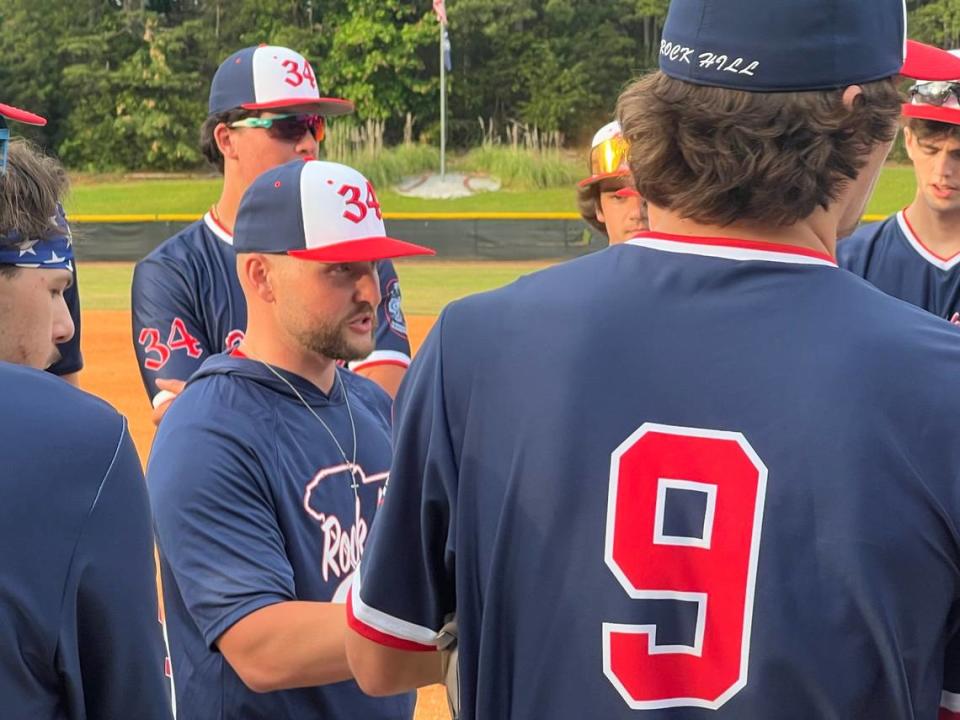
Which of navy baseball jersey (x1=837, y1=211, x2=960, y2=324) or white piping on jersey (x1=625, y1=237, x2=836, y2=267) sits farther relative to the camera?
navy baseball jersey (x1=837, y1=211, x2=960, y2=324)

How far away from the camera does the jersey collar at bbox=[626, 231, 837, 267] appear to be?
4.99 ft

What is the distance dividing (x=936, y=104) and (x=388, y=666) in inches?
123

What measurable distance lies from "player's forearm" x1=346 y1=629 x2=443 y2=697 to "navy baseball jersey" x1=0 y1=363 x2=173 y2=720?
0.95ft

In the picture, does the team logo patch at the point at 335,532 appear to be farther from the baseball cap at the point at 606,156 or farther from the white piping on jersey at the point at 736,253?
the baseball cap at the point at 606,156

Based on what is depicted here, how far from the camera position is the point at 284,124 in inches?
185

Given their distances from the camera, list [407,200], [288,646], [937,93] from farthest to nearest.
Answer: [407,200], [937,93], [288,646]

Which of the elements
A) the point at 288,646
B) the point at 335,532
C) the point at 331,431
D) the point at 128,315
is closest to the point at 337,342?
the point at 331,431

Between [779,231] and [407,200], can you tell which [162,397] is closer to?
[779,231]

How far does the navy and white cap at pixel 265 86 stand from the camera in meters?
4.68

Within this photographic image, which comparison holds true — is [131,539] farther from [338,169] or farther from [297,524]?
[338,169]

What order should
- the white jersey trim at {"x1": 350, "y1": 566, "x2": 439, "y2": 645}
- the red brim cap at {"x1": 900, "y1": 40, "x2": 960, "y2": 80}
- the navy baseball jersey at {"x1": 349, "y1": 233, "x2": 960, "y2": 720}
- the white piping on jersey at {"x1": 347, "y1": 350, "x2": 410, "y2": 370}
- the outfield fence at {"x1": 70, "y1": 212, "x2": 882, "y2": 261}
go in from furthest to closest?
the outfield fence at {"x1": 70, "y1": 212, "x2": 882, "y2": 261}, the white piping on jersey at {"x1": 347, "y1": 350, "x2": 410, "y2": 370}, the red brim cap at {"x1": 900, "y1": 40, "x2": 960, "y2": 80}, the white jersey trim at {"x1": 350, "y1": 566, "x2": 439, "y2": 645}, the navy baseball jersey at {"x1": 349, "y1": 233, "x2": 960, "y2": 720}

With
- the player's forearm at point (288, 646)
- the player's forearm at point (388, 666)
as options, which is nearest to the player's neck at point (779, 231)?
the player's forearm at point (388, 666)

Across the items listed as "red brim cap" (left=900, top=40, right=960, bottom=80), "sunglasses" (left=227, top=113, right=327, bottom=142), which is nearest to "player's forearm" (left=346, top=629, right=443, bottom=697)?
"red brim cap" (left=900, top=40, right=960, bottom=80)

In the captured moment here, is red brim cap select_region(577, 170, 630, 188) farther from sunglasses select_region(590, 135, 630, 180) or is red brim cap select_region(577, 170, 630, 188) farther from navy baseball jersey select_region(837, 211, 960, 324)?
navy baseball jersey select_region(837, 211, 960, 324)
